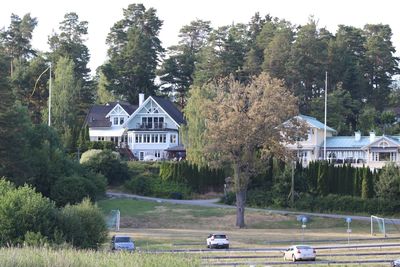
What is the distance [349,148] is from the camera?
91688 millimetres

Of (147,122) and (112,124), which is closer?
(147,122)

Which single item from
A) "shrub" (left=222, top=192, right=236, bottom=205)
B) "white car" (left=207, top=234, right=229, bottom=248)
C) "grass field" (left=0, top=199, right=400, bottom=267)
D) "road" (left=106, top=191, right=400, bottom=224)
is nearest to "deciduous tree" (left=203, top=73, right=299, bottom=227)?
"grass field" (left=0, top=199, right=400, bottom=267)

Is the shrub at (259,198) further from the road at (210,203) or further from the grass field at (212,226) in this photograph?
the grass field at (212,226)

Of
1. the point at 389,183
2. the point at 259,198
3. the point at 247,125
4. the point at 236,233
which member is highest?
the point at 247,125

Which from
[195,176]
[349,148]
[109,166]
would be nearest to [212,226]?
[195,176]

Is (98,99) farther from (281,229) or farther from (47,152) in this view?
(281,229)

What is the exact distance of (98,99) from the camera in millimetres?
129625

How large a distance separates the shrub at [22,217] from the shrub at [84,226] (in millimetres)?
843

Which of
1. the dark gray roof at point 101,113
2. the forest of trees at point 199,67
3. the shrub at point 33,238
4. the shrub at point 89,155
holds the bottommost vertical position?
the shrub at point 33,238

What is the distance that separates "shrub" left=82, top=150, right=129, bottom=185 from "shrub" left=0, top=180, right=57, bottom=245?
1715 inches

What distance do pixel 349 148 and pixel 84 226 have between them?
57406 millimetres

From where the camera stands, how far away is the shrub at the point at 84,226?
1538 inches

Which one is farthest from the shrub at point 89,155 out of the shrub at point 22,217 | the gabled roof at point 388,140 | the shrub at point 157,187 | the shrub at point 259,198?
the shrub at point 22,217

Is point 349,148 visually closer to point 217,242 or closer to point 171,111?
point 171,111
